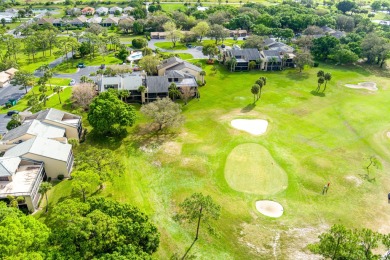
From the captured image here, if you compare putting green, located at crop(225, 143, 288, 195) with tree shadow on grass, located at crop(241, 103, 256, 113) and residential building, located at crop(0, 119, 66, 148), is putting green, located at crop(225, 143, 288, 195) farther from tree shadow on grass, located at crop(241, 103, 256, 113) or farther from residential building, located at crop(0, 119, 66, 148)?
residential building, located at crop(0, 119, 66, 148)

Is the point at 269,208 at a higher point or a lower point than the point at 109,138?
lower

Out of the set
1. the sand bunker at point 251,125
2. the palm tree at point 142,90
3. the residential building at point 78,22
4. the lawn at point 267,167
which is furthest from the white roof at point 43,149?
the residential building at point 78,22

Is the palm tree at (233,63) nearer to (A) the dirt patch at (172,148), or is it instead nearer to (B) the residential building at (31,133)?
(A) the dirt patch at (172,148)

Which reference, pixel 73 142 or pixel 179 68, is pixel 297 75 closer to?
pixel 179 68

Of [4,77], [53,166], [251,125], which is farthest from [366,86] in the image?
[4,77]

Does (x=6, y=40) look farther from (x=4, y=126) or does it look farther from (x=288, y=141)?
(x=288, y=141)

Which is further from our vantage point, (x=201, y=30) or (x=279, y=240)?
(x=201, y=30)

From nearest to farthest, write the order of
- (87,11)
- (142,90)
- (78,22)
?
(142,90), (78,22), (87,11)
